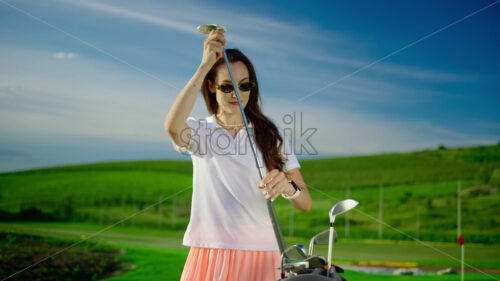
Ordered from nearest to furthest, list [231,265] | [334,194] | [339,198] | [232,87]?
[231,265] → [232,87] → [339,198] → [334,194]

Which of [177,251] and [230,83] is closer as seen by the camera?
[230,83]

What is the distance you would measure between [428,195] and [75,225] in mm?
13904

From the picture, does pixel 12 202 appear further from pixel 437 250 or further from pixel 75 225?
pixel 437 250

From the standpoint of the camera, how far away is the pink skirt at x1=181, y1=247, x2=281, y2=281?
2383 mm

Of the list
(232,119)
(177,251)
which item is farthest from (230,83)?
(177,251)

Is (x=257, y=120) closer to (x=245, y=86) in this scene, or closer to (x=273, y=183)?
(x=245, y=86)

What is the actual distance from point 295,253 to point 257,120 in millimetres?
1074

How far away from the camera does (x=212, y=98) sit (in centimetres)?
285

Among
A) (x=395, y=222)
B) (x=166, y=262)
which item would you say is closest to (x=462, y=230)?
(x=395, y=222)

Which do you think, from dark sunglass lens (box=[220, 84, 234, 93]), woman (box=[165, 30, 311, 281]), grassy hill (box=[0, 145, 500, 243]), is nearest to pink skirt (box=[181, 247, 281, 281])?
woman (box=[165, 30, 311, 281])

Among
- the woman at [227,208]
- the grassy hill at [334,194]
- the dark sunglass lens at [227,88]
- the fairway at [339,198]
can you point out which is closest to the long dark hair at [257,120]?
the woman at [227,208]

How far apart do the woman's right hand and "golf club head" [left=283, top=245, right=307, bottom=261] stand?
0.87m

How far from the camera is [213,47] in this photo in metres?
2.18

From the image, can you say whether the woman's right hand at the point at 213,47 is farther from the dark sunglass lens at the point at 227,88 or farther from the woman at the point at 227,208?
the dark sunglass lens at the point at 227,88
